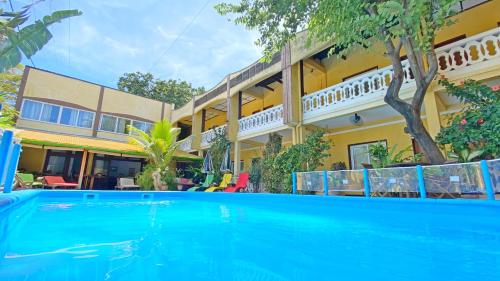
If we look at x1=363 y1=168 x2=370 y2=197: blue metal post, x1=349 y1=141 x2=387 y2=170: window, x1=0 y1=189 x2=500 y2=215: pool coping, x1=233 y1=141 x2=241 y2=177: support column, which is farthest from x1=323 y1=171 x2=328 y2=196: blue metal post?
x1=233 y1=141 x2=241 y2=177: support column

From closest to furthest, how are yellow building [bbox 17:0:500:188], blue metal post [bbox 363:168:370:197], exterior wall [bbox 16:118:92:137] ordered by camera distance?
blue metal post [bbox 363:168:370:197] < yellow building [bbox 17:0:500:188] < exterior wall [bbox 16:118:92:137]

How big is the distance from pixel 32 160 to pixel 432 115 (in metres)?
20.8

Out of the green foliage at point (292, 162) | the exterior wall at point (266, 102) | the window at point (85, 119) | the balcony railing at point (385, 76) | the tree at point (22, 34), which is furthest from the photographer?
the window at point (85, 119)

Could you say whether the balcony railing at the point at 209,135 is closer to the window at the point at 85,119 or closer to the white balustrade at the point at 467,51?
the window at the point at 85,119

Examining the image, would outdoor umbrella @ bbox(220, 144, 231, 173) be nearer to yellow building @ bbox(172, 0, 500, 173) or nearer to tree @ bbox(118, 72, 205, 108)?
yellow building @ bbox(172, 0, 500, 173)

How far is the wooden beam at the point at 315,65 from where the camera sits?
501 inches

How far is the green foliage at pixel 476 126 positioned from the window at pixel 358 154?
5127 mm

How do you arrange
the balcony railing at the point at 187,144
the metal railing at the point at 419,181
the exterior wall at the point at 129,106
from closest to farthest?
1. the metal railing at the point at 419,181
2. the balcony railing at the point at 187,144
3. the exterior wall at the point at 129,106

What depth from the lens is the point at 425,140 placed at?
7.04m

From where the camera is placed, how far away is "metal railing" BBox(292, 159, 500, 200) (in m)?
5.38

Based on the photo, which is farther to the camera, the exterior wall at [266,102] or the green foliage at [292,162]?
the exterior wall at [266,102]

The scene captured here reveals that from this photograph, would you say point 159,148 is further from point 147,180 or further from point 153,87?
point 153,87

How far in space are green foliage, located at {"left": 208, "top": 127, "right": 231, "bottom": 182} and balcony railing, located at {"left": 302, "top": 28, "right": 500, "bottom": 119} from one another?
18.0 ft

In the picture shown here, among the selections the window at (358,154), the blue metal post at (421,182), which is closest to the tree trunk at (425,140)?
the blue metal post at (421,182)
